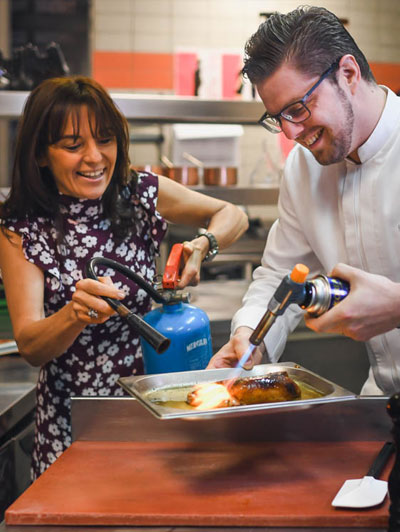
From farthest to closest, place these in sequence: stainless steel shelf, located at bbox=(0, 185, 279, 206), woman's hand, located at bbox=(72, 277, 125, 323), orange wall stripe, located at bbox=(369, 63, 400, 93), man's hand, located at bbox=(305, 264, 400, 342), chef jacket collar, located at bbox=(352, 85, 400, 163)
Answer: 1. orange wall stripe, located at bbox=(369, 63, 400, 93)
2. stainless steel shelf, located at bbox=(0, 185, 279, 206)
3. chef jacket collar, located at bbox=(352, 85, 400, 163)
4. woman's hand, located at bbox=(72, 277, 125, 323)
5. man's hand, located at bbox=(305, 264, 400, 342)

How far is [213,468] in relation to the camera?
1.26m

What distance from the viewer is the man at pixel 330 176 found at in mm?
1476

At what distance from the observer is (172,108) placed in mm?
2963

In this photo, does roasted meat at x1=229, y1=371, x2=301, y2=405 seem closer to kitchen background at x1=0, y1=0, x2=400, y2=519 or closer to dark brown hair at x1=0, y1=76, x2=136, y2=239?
dark brown hair at x1=0, y1=76, x2=136, y2=239

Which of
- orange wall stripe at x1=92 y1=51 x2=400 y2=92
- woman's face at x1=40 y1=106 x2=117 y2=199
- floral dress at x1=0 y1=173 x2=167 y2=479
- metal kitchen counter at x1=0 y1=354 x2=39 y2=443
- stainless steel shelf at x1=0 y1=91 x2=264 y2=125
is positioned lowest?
metal kitchen counter at x1=0 y1=354 x2=39 y2=443

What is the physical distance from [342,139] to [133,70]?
4.45 m

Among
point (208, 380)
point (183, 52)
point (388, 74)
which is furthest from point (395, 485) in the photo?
point (388, 74)

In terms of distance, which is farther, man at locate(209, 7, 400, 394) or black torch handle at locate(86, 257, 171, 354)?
man at locate(209, 7, 400, 394)

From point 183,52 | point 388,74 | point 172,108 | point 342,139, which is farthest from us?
point 388,74

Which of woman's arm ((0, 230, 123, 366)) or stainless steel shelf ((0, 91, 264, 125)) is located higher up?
stainless steel shelf ((0, 91, 264, 125))

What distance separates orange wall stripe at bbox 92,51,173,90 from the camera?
559 cm

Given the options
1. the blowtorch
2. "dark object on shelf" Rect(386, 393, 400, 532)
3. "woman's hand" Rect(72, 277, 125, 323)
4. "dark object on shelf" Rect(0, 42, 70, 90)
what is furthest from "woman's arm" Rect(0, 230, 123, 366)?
"dark object on shelf" Rect(0, 42, 70, 90)

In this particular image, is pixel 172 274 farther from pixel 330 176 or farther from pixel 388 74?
pixel 388 74

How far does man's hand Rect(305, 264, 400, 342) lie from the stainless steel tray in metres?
0.13
